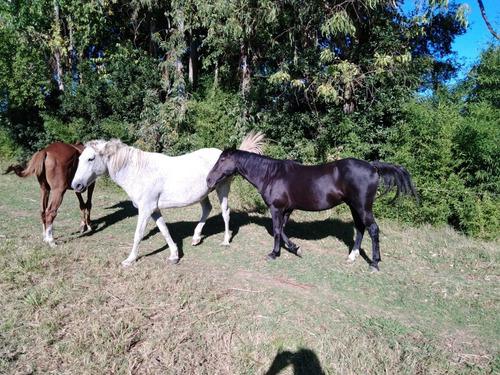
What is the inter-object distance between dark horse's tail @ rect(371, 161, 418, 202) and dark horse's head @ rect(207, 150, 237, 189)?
2080mm

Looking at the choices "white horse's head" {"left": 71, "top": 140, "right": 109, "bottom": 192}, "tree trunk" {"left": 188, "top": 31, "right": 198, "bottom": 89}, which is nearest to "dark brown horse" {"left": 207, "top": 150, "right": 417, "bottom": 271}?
"white horse's head" {"left": 71, "top": 140, "right": 109, "bottom": 192}

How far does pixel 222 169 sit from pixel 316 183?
1.41m

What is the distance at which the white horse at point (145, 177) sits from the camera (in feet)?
16.0

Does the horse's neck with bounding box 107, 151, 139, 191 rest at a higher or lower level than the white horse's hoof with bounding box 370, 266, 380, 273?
higher

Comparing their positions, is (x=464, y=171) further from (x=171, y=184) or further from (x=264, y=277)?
(x=171, y=184)

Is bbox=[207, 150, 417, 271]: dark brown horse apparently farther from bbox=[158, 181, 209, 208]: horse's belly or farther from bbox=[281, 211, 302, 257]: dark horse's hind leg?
bbox=[158, 181, 209, 208]: horse's belly

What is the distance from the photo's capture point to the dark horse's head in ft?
17.5

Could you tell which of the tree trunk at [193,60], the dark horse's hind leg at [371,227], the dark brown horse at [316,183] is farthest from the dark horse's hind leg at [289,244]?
the tree trunk at [193,60]

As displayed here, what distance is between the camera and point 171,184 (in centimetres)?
522

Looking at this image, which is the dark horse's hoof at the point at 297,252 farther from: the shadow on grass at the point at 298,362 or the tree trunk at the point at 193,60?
the tree trunk at the point at 193,60

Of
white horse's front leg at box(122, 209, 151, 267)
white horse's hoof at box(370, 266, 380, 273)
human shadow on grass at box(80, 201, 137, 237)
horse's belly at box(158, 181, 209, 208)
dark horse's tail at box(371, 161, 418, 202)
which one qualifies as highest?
dark horse's tail at box(371, 161, 418, 202)

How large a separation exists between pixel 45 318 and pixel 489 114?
27.2 feet

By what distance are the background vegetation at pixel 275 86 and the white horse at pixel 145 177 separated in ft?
14.8

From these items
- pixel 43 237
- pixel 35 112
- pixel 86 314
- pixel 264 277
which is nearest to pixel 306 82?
pixel 264 277
